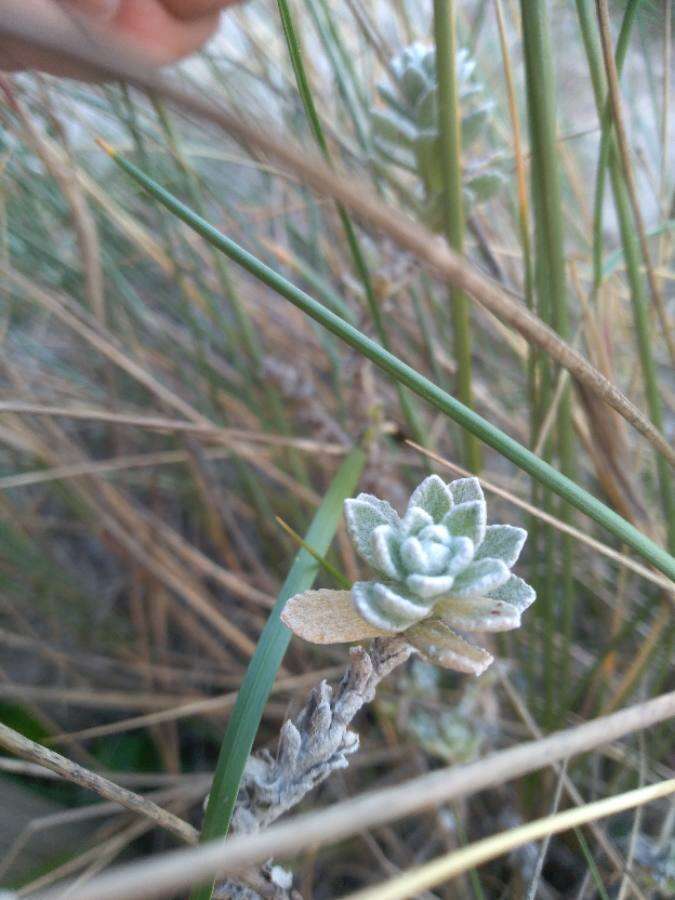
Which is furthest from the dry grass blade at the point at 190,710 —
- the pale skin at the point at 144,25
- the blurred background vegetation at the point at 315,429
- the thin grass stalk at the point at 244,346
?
the pale skin at the point at 144,25

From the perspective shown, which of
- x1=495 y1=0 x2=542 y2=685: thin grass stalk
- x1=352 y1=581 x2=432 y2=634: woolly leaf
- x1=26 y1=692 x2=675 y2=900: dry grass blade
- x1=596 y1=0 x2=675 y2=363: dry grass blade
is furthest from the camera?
x1=495 y1=0 x2=542 y2=685: thin grass stalk

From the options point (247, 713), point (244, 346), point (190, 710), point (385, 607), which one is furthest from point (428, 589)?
point (244, 346)

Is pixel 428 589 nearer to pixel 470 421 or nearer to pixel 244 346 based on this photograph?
pixel 470 421

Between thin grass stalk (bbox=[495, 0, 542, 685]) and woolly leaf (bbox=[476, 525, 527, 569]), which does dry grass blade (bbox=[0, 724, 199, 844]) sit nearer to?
woolly leaf (bbox=[476, 525, 527, 569])

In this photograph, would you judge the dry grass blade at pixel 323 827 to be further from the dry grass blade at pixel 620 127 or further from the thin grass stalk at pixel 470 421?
the dry grass blade at pixel 620 127

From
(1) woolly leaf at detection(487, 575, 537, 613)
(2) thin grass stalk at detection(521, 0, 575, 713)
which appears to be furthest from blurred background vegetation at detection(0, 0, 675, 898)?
(1) woolly leaf at detection(487, 575, 537, 613)

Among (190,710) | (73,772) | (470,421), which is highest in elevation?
(470,421)
